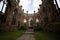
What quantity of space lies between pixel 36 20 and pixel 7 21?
2343 cm

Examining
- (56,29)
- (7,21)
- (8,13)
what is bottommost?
(56,29)

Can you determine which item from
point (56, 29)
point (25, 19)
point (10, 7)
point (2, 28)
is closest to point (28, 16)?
point (25, 19)

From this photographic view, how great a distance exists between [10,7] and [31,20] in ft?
75.5

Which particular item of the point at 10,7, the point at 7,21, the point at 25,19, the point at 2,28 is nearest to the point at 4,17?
the point at 7,21

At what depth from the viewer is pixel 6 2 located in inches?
818

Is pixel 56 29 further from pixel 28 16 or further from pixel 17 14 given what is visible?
pixel 28 16

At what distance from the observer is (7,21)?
70.3 feet

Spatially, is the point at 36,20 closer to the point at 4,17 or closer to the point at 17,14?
the point at 17,14

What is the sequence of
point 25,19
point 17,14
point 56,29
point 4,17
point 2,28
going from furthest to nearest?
point 25,19, point 17,14, point 4,17, point 2,28, point 56,29

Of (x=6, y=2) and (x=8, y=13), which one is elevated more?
(x=6, y=2)

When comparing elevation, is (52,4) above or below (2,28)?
above

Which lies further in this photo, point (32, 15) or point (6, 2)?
point (32, 15)

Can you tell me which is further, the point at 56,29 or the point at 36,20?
the point at 36,20

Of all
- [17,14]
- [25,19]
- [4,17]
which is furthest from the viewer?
[25,19]
